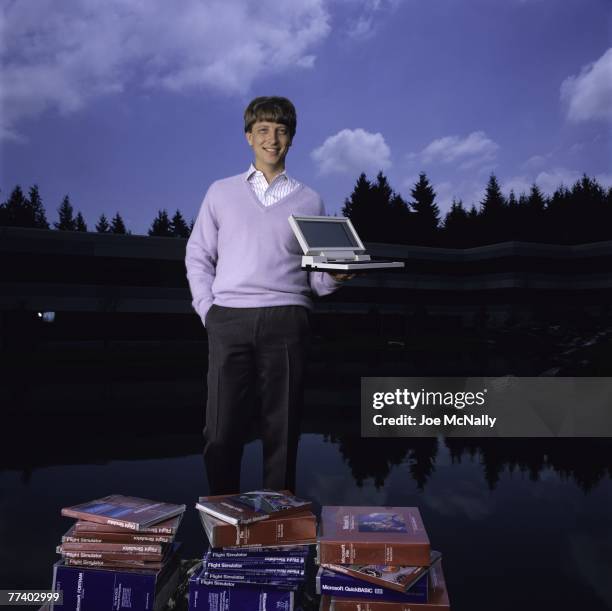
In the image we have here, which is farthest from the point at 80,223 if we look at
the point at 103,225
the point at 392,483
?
the point at 392,483

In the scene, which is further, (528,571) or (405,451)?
(405,451)

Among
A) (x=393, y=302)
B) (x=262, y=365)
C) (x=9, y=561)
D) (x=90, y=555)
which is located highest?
(x=393, y=302)

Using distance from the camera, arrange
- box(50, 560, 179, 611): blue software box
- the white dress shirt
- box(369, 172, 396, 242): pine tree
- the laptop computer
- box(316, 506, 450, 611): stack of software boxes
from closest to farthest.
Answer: box(316, 506, 450, 611): stack of software boxes
box(50, 560, 179, 611): blue software box
the laptop computer
the white dress shirt
box(369, 172, 396, 242): pine tree

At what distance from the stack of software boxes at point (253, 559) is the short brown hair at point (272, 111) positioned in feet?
7.15

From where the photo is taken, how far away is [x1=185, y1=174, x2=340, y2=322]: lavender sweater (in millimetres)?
3438

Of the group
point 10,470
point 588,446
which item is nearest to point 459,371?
point 588,446

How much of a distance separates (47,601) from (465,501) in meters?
3.34

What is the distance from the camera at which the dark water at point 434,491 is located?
11.4 ft

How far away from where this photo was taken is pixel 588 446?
754cm

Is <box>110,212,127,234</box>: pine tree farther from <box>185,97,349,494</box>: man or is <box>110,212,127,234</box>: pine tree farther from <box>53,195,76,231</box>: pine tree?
<box>185,97,349,494</box>: man

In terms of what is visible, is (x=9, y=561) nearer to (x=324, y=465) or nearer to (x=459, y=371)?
(x=324, y=465)

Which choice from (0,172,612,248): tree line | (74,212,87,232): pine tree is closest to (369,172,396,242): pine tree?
(0,172,612,248): tree line

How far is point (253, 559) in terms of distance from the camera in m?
2.75

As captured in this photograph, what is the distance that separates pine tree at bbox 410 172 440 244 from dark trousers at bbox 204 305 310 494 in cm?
5261
